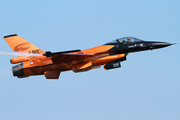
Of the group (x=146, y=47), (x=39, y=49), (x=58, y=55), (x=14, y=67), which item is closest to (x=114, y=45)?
(x=146, y=47)

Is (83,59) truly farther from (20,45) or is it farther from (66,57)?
(20,45)

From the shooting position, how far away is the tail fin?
2611 centimetres

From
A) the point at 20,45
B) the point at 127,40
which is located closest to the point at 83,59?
the point at 127,40

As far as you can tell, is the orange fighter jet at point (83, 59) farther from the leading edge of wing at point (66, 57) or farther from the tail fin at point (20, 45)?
the tail fin at point (20, 45)

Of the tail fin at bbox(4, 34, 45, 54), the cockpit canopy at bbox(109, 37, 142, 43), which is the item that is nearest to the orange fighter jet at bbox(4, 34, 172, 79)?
the cockpit canopy at bbox(109, 37, 142, 43)

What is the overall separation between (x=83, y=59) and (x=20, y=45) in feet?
19.7

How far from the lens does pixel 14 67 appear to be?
25.3 metres

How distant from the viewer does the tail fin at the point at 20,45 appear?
26109mm

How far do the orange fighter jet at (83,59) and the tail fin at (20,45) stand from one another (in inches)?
31.2

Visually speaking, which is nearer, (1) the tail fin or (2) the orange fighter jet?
(2) the orange fighter jet

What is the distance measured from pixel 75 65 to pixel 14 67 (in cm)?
528

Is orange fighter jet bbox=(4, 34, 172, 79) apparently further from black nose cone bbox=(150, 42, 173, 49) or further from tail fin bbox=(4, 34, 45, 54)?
tail fin bbox=(4, 34, 45, 54)

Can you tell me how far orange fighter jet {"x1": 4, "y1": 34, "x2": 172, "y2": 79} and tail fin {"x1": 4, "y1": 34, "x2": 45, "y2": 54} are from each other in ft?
2.60

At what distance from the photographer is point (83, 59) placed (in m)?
24.9
